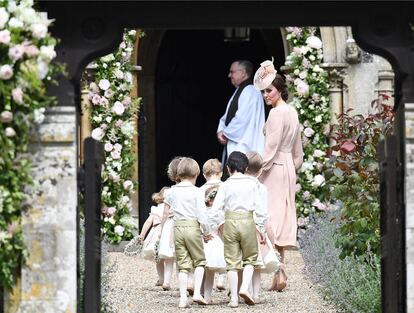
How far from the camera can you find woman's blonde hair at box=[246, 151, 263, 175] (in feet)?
37.5

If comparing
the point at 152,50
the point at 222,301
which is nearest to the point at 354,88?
the point at 152,50

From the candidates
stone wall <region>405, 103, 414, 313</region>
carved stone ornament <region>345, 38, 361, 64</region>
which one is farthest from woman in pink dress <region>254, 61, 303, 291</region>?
stone wall <region>405, 103, 414, 313</region>

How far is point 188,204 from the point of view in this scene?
1109cm

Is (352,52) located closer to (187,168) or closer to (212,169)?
(212,169)

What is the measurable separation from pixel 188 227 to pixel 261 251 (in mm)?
608

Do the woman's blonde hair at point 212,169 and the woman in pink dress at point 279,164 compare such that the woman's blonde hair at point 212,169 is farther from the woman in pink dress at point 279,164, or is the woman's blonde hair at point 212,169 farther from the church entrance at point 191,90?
the church entrance at point 191,90

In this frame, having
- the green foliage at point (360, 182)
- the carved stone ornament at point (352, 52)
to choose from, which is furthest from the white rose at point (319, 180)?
the green foliage at point (360, 182)

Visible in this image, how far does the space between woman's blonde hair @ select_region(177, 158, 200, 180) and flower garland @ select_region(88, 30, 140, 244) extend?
396 centimetres

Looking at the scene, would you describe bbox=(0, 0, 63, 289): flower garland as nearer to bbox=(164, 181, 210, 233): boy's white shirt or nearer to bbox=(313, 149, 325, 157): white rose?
bbox=(164, 181, 210, 233): boy's white shirt

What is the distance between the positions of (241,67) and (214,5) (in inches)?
189

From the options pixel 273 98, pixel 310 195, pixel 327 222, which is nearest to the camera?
pixel 273 98

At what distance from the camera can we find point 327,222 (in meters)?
13.3

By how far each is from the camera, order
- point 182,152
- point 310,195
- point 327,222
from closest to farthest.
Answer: point 327,222, point 310,195, point 182,152

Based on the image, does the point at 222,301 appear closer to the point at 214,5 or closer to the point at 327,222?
the point at 327,222
